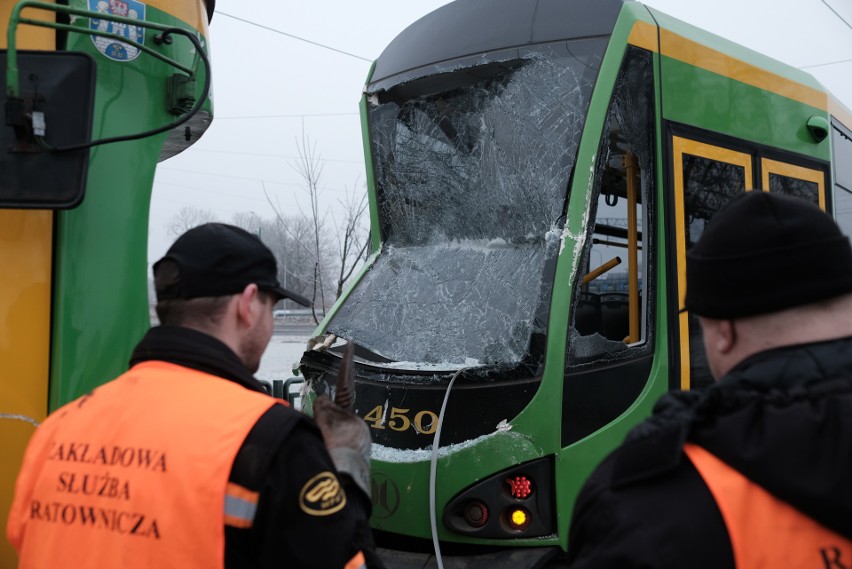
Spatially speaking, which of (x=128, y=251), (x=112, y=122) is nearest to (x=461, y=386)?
(x=128, y=251)

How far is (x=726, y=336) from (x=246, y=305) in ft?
3.69

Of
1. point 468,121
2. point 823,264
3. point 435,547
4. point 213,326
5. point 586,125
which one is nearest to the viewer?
point 823,264

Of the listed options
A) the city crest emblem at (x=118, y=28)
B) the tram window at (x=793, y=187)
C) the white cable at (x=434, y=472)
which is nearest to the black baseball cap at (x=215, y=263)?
the city crest emblem at (x=118, y=28)

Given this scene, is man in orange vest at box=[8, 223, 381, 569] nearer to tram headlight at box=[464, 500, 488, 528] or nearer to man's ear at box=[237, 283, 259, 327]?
man's ear at box=[237, 283, 259, 327]

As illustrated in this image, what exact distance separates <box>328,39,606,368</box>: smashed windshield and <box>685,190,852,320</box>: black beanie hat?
208 centimetres

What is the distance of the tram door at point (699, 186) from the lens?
3811 mm

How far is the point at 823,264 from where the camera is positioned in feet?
4.37

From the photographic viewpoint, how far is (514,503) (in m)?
3.30

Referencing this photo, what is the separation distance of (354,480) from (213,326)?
0.52 meters

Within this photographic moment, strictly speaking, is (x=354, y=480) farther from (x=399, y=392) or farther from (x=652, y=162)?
(x=652, y=162)

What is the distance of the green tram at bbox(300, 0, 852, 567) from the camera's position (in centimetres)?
339

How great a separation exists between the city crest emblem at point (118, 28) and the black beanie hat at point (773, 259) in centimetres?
196

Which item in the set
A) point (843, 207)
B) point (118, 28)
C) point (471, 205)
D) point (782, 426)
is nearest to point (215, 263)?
point (118, 28)

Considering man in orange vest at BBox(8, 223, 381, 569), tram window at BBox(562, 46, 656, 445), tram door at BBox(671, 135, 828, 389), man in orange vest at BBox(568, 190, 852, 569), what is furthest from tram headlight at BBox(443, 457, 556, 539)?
man in orange vest at BBox(568, 190, 852, 569)
